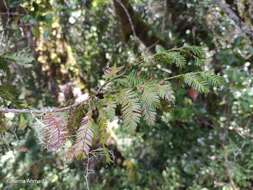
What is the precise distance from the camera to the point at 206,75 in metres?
1.36

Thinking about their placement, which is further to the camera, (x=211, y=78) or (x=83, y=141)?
(x=211, y=78)

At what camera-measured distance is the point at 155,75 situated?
8.66ft

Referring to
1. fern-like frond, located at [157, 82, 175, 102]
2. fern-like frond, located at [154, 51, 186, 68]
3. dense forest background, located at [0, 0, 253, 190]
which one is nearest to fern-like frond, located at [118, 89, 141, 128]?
fern-like frond, located at [157, 82, 175, 102]

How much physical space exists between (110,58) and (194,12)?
0.84 meters

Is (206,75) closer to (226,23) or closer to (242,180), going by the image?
(242,180)

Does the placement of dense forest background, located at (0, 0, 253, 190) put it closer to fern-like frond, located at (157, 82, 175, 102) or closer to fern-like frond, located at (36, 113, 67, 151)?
fern-like frond, located at (36, 113, 67, 151)

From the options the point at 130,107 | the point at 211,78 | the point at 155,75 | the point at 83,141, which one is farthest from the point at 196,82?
the point at 155,75

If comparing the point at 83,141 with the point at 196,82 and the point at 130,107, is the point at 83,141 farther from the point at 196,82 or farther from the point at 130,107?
the point at 196,82

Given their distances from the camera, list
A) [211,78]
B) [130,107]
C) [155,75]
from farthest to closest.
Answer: [155,75] < [211,78] < [130,107]

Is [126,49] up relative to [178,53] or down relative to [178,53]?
up

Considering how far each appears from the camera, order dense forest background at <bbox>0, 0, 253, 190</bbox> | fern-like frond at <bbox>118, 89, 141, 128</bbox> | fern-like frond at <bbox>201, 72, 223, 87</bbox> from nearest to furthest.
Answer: fern-like frond at <bbox>118, 89, 141, 128</bbox>, fern-like frond at <bbox>201, 72, 223, 87</bbox>, dense forest background at <bbox>0, 0, 253, 190</bbox>

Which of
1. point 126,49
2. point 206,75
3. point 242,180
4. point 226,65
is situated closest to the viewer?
point 206,75

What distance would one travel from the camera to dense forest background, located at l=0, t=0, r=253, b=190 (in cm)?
272

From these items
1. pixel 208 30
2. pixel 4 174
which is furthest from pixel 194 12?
pixel 4 174
